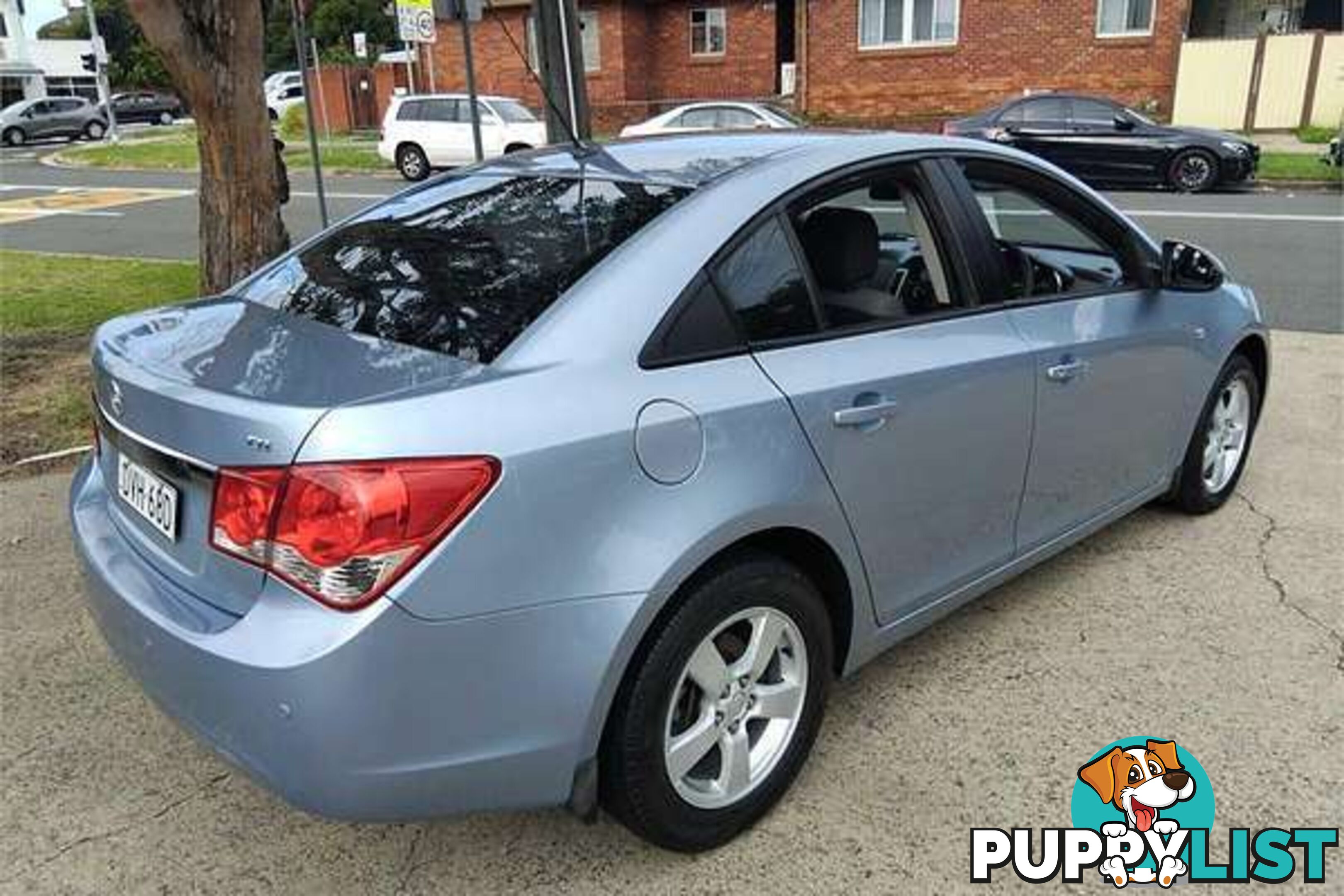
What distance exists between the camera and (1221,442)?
14.4ft

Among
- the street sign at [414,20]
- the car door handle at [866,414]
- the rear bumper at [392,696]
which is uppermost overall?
the street sign at [414,20]

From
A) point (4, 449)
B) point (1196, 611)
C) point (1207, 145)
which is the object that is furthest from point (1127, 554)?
point (1207, 145)

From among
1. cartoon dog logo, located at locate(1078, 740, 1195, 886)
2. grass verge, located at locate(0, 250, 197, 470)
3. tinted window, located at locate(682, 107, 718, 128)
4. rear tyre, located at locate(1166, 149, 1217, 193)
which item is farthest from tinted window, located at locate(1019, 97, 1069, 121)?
cartoon dog logo, located at locate(1078, 740, 1195, 886)

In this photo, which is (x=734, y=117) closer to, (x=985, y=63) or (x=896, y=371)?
(x=985, y=63)

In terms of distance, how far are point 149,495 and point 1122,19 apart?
2419cm

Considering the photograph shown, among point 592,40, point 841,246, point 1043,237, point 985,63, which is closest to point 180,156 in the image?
point 592,40

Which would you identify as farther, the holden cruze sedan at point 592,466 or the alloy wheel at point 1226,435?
the alloy wheel at point 1226,435

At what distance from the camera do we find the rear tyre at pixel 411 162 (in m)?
21.9

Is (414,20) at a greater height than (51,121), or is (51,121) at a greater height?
(414,20)

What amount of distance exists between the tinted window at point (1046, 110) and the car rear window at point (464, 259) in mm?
15091

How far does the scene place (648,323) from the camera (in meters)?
2.30

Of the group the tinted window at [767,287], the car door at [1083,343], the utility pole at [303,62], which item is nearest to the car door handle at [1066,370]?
the car door at [1083,343]

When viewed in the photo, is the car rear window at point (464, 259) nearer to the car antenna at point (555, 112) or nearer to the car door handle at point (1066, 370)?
the car antenna at point (555, 112)

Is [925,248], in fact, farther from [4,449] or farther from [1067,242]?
[4,449]
